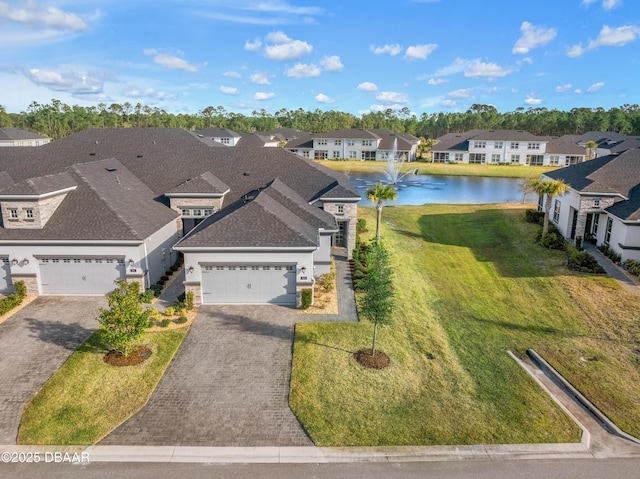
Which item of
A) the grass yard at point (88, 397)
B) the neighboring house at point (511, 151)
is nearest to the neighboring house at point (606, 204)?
the grass yard at point (88, 397)

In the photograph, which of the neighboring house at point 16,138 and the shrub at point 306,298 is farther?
the neighboring house at point 16,138

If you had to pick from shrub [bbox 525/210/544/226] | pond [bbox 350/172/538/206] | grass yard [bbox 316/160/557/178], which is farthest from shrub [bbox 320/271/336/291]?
grass yard [bbox 316/160/557/178]

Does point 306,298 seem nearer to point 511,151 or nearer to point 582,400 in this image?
point 582,400

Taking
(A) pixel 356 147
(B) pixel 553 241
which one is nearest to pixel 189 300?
(B) pixel 553 241

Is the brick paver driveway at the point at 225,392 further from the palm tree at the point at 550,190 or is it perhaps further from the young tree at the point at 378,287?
the palm tree at the point at 550,190

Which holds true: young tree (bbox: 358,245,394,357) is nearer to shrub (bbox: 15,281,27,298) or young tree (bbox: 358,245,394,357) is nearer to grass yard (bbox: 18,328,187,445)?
grass yard (bbox: 18,328,187,445)
